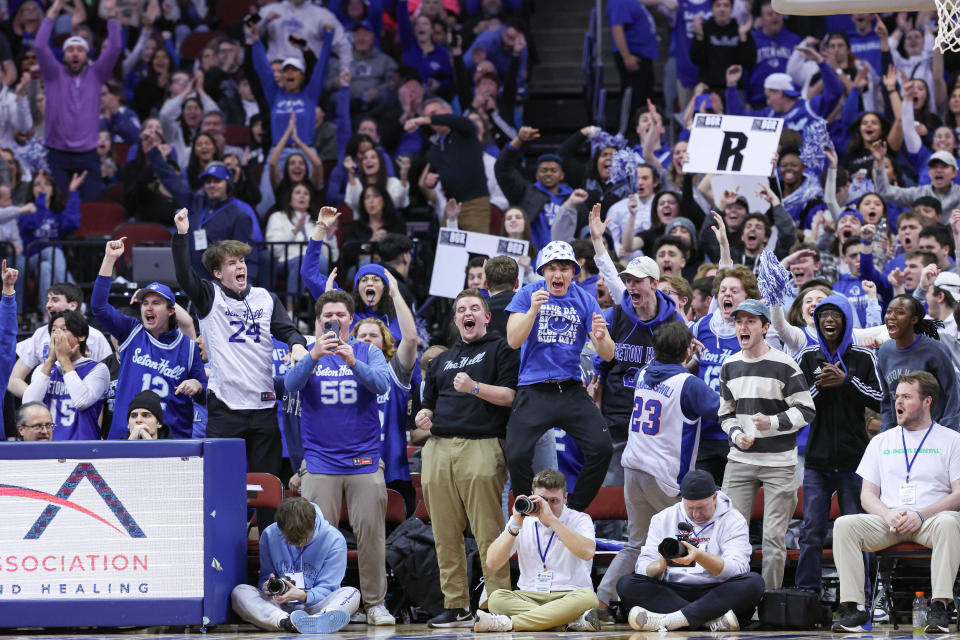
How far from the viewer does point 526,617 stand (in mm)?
9109

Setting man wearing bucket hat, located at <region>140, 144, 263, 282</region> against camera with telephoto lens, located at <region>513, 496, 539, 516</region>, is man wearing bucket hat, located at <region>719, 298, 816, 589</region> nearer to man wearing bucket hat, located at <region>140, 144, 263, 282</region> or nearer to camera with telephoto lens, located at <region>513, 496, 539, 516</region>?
camera with telephoto lens, located at <region>513, 496, 539, 516</region>

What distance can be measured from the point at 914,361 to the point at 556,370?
252cm

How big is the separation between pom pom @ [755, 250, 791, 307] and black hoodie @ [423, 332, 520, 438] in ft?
5.83

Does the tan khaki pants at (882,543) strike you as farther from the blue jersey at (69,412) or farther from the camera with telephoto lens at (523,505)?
the blue jersey at (69,412)

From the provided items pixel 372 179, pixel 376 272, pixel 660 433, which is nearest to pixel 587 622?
pixel 660 433

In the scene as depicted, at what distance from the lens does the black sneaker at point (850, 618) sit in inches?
346

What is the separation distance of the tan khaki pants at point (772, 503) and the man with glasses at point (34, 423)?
195 inches

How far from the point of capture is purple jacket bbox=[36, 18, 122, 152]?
1653cm

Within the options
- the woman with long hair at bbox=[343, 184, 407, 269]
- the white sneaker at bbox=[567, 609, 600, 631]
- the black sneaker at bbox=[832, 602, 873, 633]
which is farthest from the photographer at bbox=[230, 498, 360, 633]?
the woman with long hair at bbox=[343, 184, 407, 269]

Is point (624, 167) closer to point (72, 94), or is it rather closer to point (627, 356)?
point (627, 356)

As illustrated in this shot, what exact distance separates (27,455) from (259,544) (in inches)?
65.4

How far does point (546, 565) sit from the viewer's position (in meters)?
9.31

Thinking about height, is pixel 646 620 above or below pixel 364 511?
below

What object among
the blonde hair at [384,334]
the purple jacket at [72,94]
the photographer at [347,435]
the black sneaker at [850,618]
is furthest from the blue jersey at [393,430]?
the purple jacket at [72,94]
